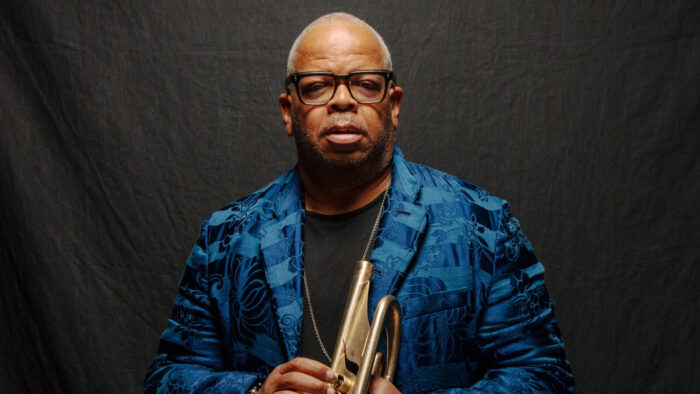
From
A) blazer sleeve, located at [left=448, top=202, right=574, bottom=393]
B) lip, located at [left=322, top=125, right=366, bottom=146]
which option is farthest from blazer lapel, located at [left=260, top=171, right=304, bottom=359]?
blazer sleeve, located at [left=448, top=202, right=574, bottom=393]

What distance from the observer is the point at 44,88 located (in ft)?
8.46

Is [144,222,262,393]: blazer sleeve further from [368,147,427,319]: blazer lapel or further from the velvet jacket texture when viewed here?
[368,147,427,319]: blazer lapel

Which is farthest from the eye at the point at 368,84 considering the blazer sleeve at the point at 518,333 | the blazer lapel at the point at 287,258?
the blazer sleeve at the point at 518,333

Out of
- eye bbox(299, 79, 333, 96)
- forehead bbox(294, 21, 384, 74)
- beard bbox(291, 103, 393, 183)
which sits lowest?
beard bbox(291, 103, 393, 183)

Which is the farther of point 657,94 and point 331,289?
point 657,94

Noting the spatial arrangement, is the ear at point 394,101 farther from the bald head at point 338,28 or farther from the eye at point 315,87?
the eye at point 315,87

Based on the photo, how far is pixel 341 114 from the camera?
1.81m

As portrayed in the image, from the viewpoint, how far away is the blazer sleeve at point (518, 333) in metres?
1.70

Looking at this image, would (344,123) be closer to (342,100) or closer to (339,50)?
(342,100)

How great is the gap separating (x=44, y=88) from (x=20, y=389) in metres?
1.11

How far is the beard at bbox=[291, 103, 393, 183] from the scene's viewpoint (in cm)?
183

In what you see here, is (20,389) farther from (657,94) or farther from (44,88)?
(657,94)

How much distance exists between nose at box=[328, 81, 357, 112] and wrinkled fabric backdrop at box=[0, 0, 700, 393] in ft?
2.84

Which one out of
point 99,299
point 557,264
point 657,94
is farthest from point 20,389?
point 657,94
